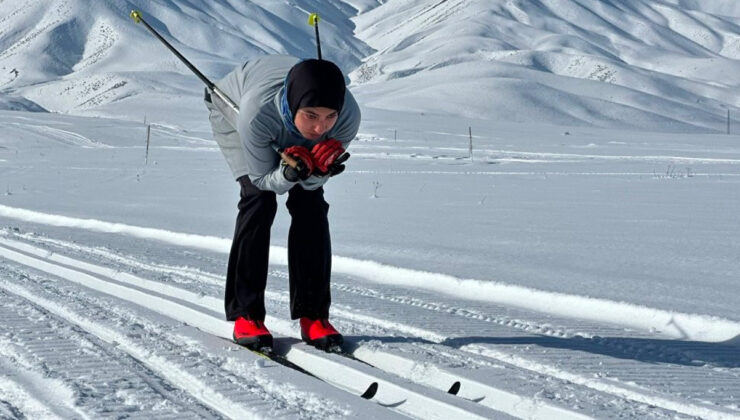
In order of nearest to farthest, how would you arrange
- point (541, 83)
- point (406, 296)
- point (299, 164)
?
point (299, 164), point (406, 296), point (541, 83)

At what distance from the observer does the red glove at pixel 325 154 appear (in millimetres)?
3562

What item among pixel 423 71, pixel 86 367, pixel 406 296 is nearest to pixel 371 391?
pixel 86 367

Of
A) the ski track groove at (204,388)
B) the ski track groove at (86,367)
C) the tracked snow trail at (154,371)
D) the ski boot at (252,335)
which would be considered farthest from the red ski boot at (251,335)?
the ski track groove at (86,367)

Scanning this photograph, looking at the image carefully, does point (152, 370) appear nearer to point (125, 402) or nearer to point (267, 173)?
point (125, 402)

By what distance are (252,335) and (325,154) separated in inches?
35.3

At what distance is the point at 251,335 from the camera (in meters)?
4.01

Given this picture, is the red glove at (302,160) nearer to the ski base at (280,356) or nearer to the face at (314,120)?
the face at (314,120)

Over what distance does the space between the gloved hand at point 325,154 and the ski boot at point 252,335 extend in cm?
81

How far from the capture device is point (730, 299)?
189 inches

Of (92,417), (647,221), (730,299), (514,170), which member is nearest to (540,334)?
(730,299)

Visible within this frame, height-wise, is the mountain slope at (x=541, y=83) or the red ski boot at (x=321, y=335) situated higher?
the mountain slope at (x=541, y=83)

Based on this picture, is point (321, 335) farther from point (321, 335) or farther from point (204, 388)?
point (204, 388)

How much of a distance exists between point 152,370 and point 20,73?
14484cm

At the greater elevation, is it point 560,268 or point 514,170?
point 514,170
